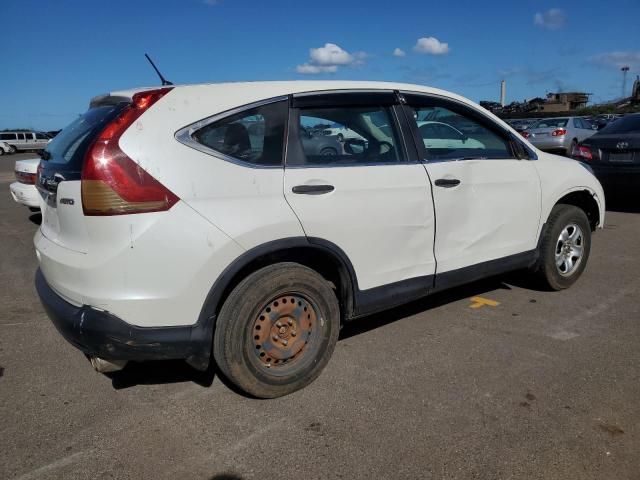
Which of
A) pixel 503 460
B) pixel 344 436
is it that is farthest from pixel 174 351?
pixel 503 460

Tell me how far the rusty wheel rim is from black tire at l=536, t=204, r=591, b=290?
2.41 m

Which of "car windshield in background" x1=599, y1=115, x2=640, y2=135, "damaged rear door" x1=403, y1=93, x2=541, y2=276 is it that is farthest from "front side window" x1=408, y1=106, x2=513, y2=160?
"car windshield in background" x1=599, y1=115, x2=640, y2=135

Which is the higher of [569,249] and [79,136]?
[79,136]

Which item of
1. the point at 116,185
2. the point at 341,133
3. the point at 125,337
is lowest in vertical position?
the point at 125,337

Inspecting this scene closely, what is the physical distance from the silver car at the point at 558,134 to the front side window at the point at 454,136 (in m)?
15.2

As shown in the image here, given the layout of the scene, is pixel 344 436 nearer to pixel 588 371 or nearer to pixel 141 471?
pixel 141 471

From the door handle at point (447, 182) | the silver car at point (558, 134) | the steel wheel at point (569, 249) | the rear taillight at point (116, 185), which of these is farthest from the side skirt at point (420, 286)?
the silver car at point (558, 134)

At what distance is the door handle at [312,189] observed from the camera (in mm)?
2956

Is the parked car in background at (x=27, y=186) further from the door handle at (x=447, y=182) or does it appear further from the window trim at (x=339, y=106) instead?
the door handle at (x=447, y=182)

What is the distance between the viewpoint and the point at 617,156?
8.27 metres

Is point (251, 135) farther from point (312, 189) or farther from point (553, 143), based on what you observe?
point (553, 143)

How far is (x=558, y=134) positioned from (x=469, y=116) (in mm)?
16078

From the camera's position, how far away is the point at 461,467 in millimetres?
2445

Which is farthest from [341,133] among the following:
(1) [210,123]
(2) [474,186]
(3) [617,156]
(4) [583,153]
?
(4) [583,153]
